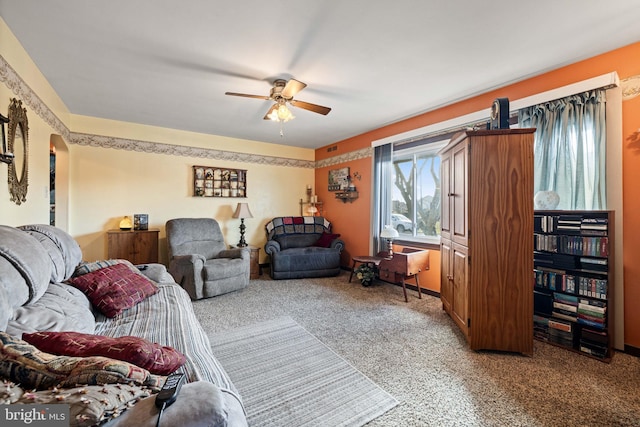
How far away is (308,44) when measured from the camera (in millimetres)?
2184

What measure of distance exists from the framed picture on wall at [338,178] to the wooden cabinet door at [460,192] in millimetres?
2515

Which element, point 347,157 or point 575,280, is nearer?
point 575,280

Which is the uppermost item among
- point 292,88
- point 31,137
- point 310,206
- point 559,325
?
point 292,88

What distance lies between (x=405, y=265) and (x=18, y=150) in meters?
3.92

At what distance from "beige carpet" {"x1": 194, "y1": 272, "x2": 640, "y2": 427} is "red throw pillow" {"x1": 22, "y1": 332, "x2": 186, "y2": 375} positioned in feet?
3.92

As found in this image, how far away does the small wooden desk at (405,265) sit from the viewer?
3.43m

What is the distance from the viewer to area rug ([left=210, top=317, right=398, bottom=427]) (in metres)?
1.53

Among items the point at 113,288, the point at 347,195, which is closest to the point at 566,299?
the point at 347,195

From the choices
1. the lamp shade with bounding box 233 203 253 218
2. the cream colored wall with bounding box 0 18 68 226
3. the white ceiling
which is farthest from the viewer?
the lamp shade with bounding box 233 203 253 218

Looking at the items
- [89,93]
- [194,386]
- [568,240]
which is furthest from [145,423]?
[89,93]

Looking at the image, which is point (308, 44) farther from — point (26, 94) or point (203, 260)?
point (203, 260)

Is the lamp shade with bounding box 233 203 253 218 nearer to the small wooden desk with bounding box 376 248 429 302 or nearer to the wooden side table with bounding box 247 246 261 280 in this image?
the wooden side table with bounding box 247 246 261 280

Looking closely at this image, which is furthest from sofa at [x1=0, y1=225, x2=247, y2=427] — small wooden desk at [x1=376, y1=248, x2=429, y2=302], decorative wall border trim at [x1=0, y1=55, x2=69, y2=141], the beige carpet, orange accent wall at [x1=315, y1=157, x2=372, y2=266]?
orange accent wall at [x1=315, y1=157, x2=372, y2=266]

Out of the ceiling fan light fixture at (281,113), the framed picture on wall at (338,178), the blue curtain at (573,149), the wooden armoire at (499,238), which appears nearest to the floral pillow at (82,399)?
the wooden armoire at (499,238)
